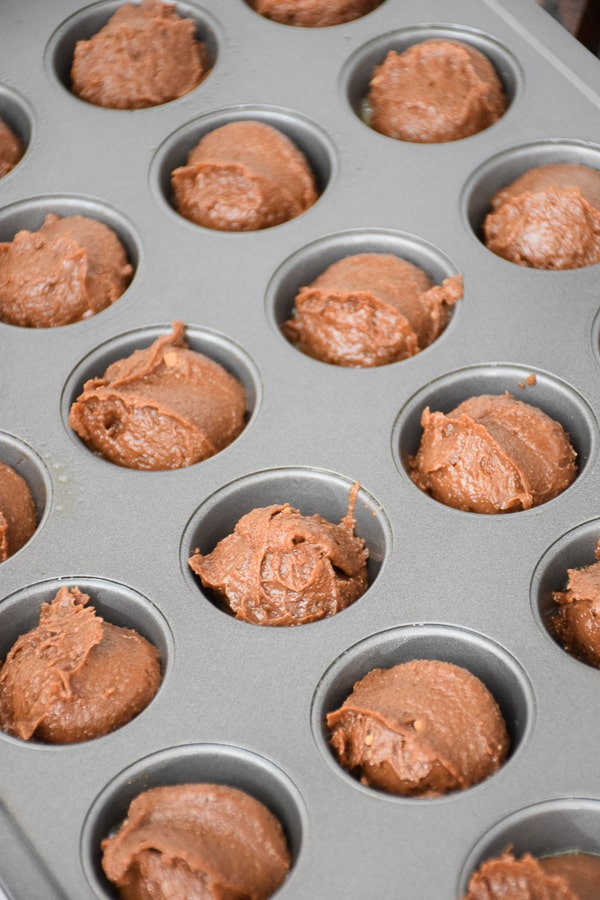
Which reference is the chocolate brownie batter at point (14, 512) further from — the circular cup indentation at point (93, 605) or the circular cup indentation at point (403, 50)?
the circular cup indentation at point (403, 50)

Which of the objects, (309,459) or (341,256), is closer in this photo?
(309,459)

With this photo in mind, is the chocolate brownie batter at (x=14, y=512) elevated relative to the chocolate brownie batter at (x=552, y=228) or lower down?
lower down

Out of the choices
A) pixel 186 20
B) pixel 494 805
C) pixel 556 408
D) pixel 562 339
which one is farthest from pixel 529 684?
pixel 186 20

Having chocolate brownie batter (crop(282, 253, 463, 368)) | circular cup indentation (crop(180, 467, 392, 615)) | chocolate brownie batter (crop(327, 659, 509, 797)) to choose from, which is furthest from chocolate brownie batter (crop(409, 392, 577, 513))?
chocolate brownie batter (crop(327, 659, 509, 797))

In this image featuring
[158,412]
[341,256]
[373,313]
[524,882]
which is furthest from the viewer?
[341,256]

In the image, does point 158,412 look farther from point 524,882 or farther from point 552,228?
point 524,882

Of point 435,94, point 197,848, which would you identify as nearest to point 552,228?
point 435,94

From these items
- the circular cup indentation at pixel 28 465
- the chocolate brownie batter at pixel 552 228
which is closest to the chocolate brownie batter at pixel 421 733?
the circular cup indentation at pixel 28 465
